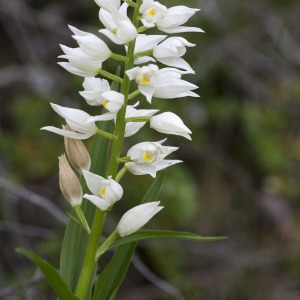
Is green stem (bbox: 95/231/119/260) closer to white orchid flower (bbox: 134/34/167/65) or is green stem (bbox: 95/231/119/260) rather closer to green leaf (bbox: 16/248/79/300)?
green leaf (bbox: 16/248/79/300)

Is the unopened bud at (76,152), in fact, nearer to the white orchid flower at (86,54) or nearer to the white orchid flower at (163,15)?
the white orchid flower at (86,54)

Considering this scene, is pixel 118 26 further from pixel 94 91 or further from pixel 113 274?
pixel 113 274

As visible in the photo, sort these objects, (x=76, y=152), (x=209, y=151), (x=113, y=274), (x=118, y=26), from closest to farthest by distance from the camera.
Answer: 1. (x=118, y=26)
2. (x=76, y=152)
3. (x=113, y=274)
4. (x=209, y=151)

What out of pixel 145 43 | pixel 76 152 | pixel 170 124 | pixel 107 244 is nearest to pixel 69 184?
pixel 76 152

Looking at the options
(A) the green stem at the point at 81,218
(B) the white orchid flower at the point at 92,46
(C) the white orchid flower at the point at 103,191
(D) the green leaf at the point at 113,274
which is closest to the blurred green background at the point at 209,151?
(D) the green leaf at the point at 113,274

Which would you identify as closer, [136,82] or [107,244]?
[136,82]
